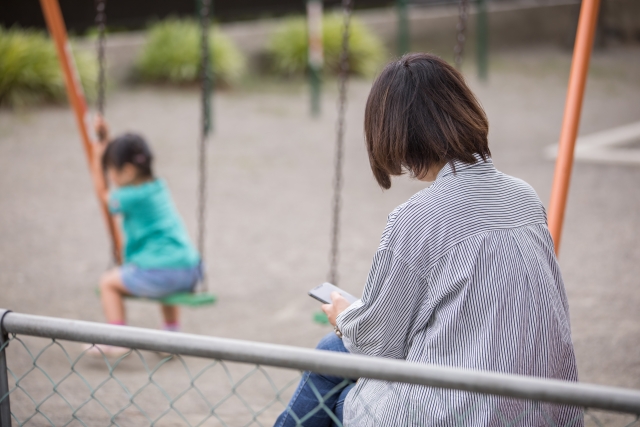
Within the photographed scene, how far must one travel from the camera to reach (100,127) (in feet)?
12.1

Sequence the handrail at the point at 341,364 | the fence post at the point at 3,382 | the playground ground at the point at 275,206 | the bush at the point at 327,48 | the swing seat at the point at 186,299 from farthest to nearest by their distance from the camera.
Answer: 1. the bush at the point at 327,48
2. the playground ground at the point at 275,206
3. the swing seat at the point at 186,299
4. the fence post at the point at 3,382
5. the handrail at the point at 341,364

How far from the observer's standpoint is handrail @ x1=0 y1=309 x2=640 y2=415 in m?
1.18

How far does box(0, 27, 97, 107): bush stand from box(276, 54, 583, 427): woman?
7.45m

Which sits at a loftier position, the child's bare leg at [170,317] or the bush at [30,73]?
the bush at [30,73]

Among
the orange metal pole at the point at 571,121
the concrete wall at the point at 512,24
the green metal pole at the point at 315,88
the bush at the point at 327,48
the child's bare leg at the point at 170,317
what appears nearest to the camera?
the orange metal pole at the point at 571,121

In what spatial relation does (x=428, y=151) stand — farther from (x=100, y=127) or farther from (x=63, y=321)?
(x=100, y=127)

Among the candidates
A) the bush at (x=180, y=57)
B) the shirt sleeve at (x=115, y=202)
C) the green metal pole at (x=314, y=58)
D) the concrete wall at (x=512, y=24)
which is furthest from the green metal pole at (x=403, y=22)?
the shirt sleeve at (x=115, y=202)

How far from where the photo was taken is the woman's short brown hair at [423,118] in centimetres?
149

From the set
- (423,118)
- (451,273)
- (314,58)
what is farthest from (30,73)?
(451,273)

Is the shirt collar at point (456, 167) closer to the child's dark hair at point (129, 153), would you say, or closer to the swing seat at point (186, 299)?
the swing seat at point (186, 299)

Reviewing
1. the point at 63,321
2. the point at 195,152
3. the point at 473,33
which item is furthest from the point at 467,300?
the point at 473,33

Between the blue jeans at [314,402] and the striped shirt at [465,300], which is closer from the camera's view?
the striped shirt at [465,300]

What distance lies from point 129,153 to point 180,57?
6.27m

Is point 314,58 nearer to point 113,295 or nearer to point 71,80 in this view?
point 71,80
